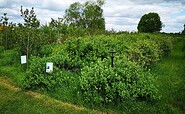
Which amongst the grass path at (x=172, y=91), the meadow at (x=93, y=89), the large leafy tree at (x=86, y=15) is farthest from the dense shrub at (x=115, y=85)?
the large leafy tree at (x=86, y=15)

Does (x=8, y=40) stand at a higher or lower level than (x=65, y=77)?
higher

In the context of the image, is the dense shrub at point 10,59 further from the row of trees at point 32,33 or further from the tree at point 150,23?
the tree at point 150,23

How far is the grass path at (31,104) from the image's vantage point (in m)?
5.43

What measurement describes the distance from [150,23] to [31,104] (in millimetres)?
46582

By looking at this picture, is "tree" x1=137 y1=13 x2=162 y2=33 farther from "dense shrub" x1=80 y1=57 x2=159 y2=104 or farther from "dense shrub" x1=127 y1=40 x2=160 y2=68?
"dense shrub" x1=80 y1=57 x2=159 y2=104

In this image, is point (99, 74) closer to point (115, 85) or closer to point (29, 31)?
point (115, 85)

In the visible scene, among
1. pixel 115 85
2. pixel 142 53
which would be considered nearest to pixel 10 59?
pixel 142 53

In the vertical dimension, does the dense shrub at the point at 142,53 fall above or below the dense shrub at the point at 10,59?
above

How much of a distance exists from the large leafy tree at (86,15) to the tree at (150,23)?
8.91 metres

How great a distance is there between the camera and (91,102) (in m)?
5.72

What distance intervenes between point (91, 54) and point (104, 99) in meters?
2.51

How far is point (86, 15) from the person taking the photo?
159 feet

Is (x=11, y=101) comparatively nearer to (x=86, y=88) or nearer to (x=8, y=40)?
(x=86, y=88)

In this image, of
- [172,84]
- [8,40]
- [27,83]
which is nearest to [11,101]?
[27,83]
